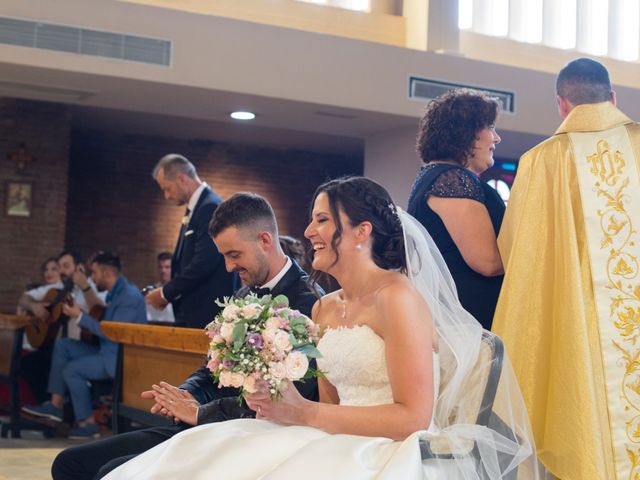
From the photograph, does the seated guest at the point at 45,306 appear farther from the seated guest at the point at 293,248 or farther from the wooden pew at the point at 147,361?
the seated guest at the point at 293,248

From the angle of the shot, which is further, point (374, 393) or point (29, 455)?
point (29, 455)

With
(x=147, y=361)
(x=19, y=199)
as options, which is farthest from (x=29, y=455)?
(x=19, y=199)

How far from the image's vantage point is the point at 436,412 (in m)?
2.89

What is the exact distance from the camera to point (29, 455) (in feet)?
23.2

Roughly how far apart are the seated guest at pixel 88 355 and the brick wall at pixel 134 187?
4720 millimetres

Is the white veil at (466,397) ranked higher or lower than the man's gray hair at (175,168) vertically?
lower

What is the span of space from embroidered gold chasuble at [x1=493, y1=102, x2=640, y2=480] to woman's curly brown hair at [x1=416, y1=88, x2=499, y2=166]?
0.23 metres

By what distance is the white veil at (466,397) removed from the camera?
267 cm

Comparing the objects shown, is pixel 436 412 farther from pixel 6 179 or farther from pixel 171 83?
pixel 6 179

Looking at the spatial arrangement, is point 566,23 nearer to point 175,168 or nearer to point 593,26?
point 593,26

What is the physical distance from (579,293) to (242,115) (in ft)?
23.3

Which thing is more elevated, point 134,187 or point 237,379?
point 134,187

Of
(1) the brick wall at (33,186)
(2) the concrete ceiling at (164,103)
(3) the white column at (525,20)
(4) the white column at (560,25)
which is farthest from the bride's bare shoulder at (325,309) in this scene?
(1) the brick wall at (33,186)

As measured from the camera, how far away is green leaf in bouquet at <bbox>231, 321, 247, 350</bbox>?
2607 mm
